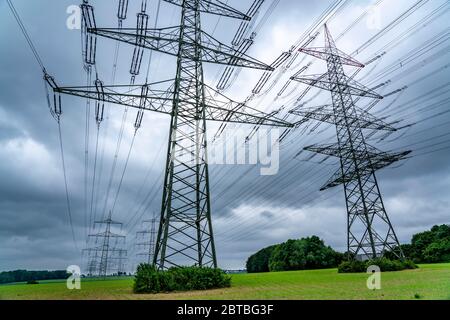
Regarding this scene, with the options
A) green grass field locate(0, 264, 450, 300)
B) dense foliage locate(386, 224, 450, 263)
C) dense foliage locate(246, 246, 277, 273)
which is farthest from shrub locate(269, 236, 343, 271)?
green grass field locate(0, 264, 450, 300)

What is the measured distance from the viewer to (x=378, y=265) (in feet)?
83.8

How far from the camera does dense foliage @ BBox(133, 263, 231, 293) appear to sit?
47.4 ft

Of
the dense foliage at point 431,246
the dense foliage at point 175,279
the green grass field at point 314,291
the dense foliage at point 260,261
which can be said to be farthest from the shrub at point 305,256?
the dense foliage at point 175,279

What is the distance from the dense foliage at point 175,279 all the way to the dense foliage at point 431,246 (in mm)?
56861

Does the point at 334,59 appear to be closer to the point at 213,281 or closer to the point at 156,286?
the point at 213,281

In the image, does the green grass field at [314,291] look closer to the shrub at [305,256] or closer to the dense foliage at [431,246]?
the dense foliage at [431,246]

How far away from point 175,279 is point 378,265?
19610 mm

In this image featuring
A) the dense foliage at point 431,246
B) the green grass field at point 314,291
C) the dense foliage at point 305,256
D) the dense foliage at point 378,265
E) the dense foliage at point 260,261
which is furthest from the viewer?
the dense foliage at point 260,261

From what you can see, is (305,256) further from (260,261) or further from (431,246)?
(260,261)

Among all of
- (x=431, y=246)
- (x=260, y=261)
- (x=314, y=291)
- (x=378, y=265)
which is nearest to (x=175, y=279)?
(x=314, y=291)

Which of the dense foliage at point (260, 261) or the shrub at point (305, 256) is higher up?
the shrub at point (305, 256)

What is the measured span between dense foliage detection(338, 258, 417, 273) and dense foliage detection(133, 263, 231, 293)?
16.5m

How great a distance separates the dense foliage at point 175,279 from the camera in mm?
14438
